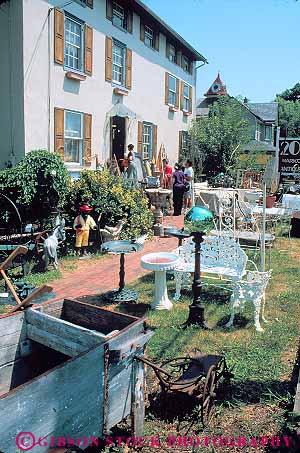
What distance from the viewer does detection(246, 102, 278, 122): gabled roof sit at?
44844mm

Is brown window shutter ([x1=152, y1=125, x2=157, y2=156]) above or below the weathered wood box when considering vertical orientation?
above

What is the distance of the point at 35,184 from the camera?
330 inches

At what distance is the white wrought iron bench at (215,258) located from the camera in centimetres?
604

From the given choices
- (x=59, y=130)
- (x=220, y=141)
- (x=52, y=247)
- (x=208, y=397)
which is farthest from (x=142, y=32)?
(x=208, y=397)

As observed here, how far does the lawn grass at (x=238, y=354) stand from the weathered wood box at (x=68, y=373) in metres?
0.67

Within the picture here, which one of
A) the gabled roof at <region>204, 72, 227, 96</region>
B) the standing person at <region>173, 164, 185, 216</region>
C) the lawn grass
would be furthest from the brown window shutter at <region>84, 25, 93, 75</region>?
the gabled roof at <region>204, 72, 227, 96</region>

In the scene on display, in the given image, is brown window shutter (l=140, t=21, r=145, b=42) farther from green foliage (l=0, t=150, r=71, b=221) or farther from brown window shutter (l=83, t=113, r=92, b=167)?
green foliage (l=0, t=150, r=71, b=221)

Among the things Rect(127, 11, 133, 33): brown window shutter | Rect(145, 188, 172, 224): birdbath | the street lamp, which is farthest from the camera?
Rect(127, 11, 133, 33): brown window shutter

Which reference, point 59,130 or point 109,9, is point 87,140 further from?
point 109,9

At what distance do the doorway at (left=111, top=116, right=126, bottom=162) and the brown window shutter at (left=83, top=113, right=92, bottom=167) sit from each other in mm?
2066

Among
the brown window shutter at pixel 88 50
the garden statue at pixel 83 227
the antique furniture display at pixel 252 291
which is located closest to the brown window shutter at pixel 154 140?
the brown window shutter at pixel 88 50

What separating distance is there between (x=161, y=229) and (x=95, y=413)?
8.20 m

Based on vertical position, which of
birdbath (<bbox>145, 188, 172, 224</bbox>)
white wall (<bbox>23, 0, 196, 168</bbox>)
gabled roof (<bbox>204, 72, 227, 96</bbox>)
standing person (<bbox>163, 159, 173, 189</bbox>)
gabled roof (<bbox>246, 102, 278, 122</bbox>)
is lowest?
birdbath (<bbox>145, 188, 172, 224</bbox>)

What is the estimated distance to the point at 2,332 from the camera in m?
3.03
